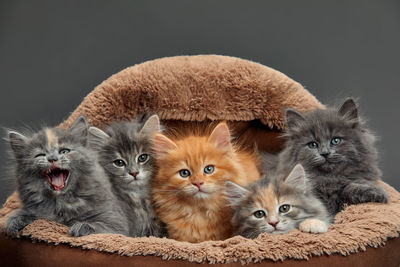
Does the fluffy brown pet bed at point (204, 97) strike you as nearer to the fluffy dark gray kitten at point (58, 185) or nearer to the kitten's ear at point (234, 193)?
the fluffy dark gray kitten at point (58, 185)

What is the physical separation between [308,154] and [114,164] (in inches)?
39.4

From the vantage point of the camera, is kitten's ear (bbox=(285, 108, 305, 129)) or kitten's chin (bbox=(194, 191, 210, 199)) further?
kitten's ear (bbox=(285, 108, 305, 129))

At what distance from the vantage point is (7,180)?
7.47 feet

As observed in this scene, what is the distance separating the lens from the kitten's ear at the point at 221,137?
7.68 feet

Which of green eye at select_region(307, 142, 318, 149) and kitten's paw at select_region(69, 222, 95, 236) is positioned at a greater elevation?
green eye at select_region(307, 142, 318, 149)

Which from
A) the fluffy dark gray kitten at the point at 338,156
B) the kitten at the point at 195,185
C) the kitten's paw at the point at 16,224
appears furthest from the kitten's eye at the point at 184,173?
the kitten's paw at the point at 16,224

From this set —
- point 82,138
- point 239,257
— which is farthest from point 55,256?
point 239,257

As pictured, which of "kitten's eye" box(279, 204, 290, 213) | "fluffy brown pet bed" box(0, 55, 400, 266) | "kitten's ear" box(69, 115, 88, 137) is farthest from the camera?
"fluffy brown pet bed" box(0, 55, 400, 266)

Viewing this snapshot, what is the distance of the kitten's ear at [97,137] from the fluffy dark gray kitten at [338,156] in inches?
40.3

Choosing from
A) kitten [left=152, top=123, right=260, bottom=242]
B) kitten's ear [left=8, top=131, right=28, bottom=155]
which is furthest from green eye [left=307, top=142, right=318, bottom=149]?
kitten's ear [left=8, top=131, right=28, bottom=155]

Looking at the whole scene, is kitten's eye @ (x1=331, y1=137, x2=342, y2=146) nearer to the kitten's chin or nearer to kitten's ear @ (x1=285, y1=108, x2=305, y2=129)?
kitten's ear @ (x1=285, y1=108, x2=305, y2=129)

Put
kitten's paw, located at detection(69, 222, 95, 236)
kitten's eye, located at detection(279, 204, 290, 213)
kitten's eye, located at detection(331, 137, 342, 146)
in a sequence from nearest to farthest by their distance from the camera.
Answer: kitten's paw, located at detection(69, 222, 95, 236)
kitten's eye, located at detection(279, 204, 290, 213)
kitten's eye, located at detection(331, 137, 342, 146)

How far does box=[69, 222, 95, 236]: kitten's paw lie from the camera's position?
1970mm

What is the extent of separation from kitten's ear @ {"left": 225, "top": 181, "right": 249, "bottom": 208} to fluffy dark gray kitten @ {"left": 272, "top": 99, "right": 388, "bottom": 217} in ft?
1.36
